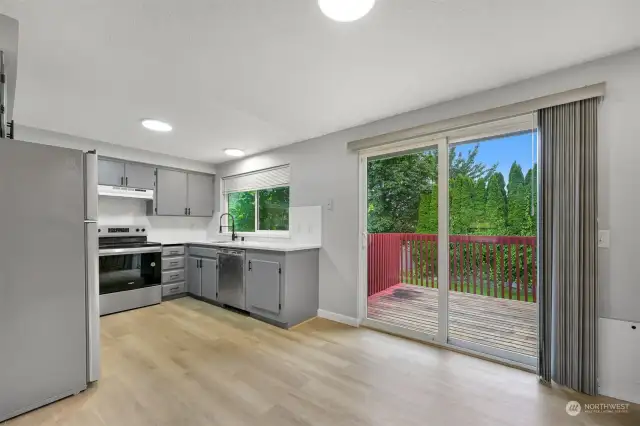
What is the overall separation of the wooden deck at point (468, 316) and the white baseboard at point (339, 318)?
0.72 ft

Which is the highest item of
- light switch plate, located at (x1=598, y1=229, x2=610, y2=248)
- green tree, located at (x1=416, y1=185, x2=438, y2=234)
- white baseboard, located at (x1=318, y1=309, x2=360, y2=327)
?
green tree, located at (x1=416, y1=185, x2=438, y2=234)

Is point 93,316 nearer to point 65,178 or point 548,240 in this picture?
point 65,178

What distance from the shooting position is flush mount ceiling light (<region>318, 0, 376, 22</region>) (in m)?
1.38

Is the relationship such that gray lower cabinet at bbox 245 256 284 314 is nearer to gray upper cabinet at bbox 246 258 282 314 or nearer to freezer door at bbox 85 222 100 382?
gray upper cabinet at bbox 246 258 282 314

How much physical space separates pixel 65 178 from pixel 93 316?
990 mm

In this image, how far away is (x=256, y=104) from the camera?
8.66 ft

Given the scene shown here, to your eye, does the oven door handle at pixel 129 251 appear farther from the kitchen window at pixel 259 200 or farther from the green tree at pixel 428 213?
the green tree at pixel 428 213

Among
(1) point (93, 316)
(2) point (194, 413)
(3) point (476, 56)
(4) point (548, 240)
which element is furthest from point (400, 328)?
(1) point (93, 316)

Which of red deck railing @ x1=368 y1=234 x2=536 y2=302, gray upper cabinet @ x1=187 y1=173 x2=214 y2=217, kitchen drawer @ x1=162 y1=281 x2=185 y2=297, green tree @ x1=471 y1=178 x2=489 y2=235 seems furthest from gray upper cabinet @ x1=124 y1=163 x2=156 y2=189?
green tree @ x1=471 y1=178 x2=489 y2=235

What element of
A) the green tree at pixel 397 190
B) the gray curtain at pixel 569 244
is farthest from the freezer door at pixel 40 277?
the gray curtain at pixel 569 244

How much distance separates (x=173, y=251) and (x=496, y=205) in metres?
4.39

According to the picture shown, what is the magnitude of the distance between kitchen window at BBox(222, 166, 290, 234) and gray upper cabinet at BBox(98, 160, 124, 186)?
1.56 meters

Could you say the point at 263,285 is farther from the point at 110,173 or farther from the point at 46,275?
the point at 110,173

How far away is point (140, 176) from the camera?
4.24 meters
